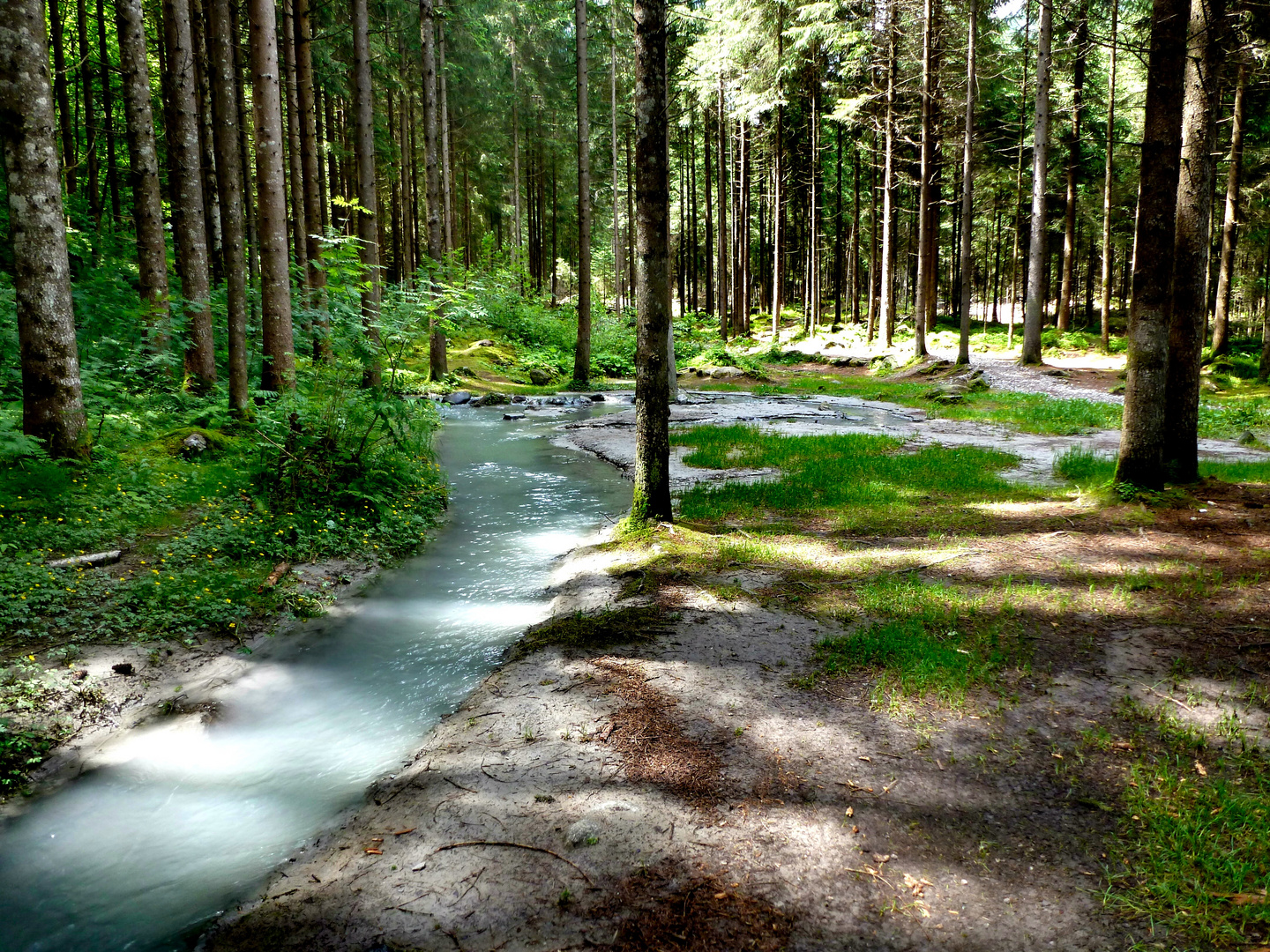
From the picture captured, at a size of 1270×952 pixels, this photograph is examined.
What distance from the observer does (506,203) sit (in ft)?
163

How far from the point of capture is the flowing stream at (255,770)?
332cm

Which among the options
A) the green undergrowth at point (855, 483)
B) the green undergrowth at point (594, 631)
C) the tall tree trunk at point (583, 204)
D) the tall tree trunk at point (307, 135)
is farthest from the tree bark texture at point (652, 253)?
the tall tree trunk at point (583, 204)

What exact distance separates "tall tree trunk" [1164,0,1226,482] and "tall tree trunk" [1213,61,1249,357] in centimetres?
1524

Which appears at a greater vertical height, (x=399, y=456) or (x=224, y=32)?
(x=224, y=32)

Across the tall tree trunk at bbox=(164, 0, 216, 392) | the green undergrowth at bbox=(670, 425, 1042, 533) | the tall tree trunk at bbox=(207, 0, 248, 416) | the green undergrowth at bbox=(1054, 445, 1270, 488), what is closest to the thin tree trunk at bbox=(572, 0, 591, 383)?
the green undergrowth at bbox=(670, 425, 1042, 533)

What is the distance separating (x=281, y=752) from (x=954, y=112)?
33.3m

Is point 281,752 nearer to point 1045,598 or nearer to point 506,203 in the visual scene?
point 1045,598

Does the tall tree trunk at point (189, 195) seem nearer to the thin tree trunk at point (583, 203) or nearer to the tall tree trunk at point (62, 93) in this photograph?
the tall tree trunk at point (62, 93)

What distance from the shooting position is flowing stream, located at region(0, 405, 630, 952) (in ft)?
10.9

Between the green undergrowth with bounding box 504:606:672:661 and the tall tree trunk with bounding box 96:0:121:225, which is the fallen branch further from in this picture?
the tall tree trunk with bounding box 96:0:121:225

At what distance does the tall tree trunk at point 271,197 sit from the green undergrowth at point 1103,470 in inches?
449

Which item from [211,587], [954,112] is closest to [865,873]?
[211,587]

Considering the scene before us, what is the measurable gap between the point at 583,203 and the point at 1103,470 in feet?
58.5

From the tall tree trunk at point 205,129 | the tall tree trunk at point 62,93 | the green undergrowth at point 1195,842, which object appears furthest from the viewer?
the tall tree trunk at point 62,93
